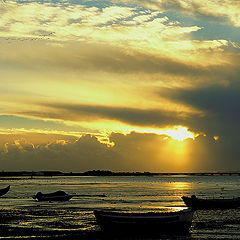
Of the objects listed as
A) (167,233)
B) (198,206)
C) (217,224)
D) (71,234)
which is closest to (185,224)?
(167,233)

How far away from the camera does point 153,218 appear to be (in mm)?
42562

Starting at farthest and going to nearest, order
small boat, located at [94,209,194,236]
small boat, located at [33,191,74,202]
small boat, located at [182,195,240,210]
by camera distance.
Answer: small boat, located at [33,191,74,202] < small boat, located at [182,195,240,210] < small boat, located at [94,209,194,236]

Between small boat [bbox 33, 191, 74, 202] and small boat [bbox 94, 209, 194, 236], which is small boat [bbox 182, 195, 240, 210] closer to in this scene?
small boat [bbox 94, 209, 194, 236]

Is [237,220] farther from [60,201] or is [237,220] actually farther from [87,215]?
[60,201]

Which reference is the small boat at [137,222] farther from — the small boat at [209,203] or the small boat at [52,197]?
the small boat at [52,197]

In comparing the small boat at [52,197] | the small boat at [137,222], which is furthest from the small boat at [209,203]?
the small boat at [52,197]

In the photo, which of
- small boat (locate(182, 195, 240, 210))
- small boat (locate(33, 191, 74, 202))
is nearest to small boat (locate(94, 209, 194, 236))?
small boat (locate(182, 195, 240, 210))

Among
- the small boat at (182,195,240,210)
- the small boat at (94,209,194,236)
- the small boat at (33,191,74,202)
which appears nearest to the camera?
the small boat at (94,209,194,236)

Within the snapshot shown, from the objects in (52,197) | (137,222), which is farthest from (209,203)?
(52,197)

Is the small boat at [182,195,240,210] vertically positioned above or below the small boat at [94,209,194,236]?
above

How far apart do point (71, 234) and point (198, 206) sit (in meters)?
32.5

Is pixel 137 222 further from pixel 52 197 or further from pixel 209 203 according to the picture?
pixel 52 197

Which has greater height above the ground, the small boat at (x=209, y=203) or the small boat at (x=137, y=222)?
the small boat at (x=209, y=203)

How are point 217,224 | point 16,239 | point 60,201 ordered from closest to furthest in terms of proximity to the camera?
point 16,239 < point 217,224 < point 60,201
